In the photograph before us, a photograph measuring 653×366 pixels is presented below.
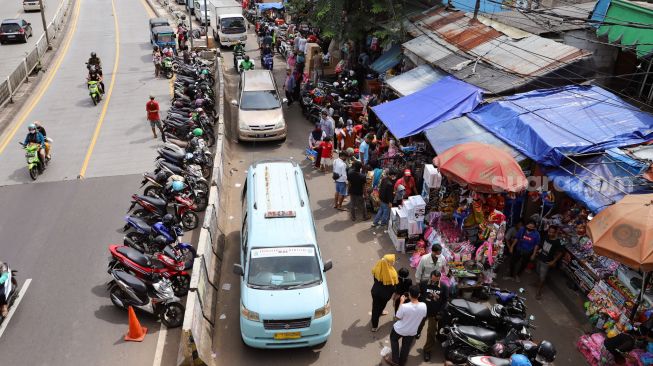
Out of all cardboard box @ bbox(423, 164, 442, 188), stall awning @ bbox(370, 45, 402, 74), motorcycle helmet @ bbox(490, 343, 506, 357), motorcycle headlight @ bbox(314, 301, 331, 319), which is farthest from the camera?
stall awning @ bbox(370, 45, 402, 74)

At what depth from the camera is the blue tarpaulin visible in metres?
12.9

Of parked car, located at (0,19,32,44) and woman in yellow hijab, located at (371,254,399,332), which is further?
parked car, located at (0,19,32,44)

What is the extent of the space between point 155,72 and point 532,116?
20.7 m

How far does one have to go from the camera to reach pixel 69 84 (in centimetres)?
2481

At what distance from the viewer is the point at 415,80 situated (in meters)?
15.8

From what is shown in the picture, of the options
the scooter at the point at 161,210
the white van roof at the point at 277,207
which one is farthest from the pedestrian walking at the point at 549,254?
the scooter at the point at 161,210

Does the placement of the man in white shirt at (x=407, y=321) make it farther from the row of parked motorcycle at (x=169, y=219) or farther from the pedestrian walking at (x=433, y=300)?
the row of parked motorcycle at (x=169, y=219)

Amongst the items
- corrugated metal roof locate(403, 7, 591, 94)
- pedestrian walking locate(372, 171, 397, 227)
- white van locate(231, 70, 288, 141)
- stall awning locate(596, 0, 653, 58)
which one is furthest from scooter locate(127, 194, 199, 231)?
stall awning locate(596, 0, 653, 58)

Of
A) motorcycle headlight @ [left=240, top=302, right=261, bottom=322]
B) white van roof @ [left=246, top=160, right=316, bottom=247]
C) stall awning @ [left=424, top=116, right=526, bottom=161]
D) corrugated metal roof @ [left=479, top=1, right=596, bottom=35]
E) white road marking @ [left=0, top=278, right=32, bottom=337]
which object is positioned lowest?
white road marking @ [left=0, top=278, right=32, bottom=337]

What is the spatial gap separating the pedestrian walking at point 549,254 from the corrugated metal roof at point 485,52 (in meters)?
4.45

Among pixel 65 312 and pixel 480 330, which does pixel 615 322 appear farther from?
pixel 65 312

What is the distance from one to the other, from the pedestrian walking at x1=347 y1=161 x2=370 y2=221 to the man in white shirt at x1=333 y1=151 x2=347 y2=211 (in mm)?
349

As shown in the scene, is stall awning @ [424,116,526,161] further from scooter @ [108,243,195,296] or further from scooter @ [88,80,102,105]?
scooter @ [88,80,102,105]

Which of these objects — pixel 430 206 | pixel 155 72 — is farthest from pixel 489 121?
pixel 155 72
